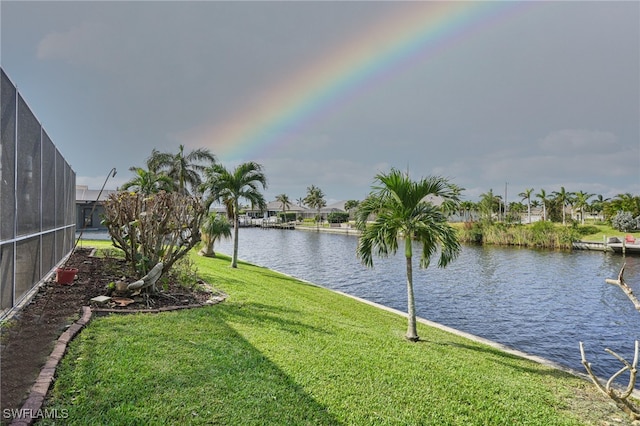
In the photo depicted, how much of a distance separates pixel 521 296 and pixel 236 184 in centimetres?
1314

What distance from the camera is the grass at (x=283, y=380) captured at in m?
3.40

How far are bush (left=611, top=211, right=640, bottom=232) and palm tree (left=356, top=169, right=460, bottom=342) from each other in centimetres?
4400

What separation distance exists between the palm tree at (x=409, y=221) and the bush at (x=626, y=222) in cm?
4400

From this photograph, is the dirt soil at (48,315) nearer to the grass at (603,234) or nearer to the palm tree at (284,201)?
the grass at (603,234)

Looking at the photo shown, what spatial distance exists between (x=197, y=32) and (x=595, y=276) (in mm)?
27069

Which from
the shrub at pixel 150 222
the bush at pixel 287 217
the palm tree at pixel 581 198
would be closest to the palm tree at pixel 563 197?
the palm tree at pixel 581 198

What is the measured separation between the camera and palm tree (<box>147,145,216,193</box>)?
2902cm

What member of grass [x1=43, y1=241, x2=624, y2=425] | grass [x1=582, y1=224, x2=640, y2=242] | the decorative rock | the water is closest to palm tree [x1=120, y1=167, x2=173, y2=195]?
the water

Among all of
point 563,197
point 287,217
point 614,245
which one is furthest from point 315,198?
point 614,245

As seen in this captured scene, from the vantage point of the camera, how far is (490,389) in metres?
4.72

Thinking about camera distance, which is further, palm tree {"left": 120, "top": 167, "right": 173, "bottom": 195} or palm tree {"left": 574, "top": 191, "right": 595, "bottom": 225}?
palm tree {"left": 574, "top": 191, "right": 595, "bottom": 225}

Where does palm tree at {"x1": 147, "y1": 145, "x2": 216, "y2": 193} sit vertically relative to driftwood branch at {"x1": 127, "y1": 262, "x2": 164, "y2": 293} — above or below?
above

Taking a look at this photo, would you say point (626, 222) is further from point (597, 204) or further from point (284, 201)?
point (284, 201)

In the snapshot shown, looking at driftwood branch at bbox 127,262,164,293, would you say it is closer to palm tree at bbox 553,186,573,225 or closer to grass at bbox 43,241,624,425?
grass at bbox 43,241,624,425
